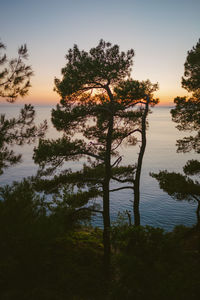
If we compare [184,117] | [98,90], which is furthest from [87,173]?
[184,117]

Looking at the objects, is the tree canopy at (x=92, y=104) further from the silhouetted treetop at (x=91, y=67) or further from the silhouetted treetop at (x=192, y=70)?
the silhouetted treetop at (x=192, y=70)

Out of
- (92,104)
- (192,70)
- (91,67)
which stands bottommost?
(92,104)

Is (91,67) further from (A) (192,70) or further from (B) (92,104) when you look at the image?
(A) (192,70)

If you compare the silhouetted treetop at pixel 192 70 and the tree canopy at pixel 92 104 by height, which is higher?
the silhouetted treetop at pixel 192 70

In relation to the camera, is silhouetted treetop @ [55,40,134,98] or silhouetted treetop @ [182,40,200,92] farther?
silhouetted treetop @ [182,40,200,92]

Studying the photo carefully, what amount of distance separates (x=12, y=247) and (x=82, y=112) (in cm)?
643

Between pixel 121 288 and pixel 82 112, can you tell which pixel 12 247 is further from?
pixel 82 112

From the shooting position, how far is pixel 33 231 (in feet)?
20.2

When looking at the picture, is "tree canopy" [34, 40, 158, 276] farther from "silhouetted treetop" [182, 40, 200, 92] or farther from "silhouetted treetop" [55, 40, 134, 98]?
"silhouetted treetop" [182, 40, 200, 92]

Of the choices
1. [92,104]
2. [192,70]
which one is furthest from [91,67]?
[192,70]

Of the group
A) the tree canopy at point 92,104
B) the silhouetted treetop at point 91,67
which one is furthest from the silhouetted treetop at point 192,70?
the silhouetted treetop at point 91,67

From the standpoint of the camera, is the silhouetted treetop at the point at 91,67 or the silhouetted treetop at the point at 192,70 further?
the silhouetted treetop at the point at 192,70

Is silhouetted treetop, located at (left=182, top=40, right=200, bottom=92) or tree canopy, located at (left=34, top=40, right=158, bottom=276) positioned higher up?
silhouetted treetop, located at (left=182, top=40, right=200, bottom=92)

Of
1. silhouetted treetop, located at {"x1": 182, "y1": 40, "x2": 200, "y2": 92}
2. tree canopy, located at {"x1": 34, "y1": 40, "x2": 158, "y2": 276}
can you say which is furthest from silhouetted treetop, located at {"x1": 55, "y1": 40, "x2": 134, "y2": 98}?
silhouetted treetop, located at {"x1": 182, "y1": 40, "x2": 200, "y2": 92}
